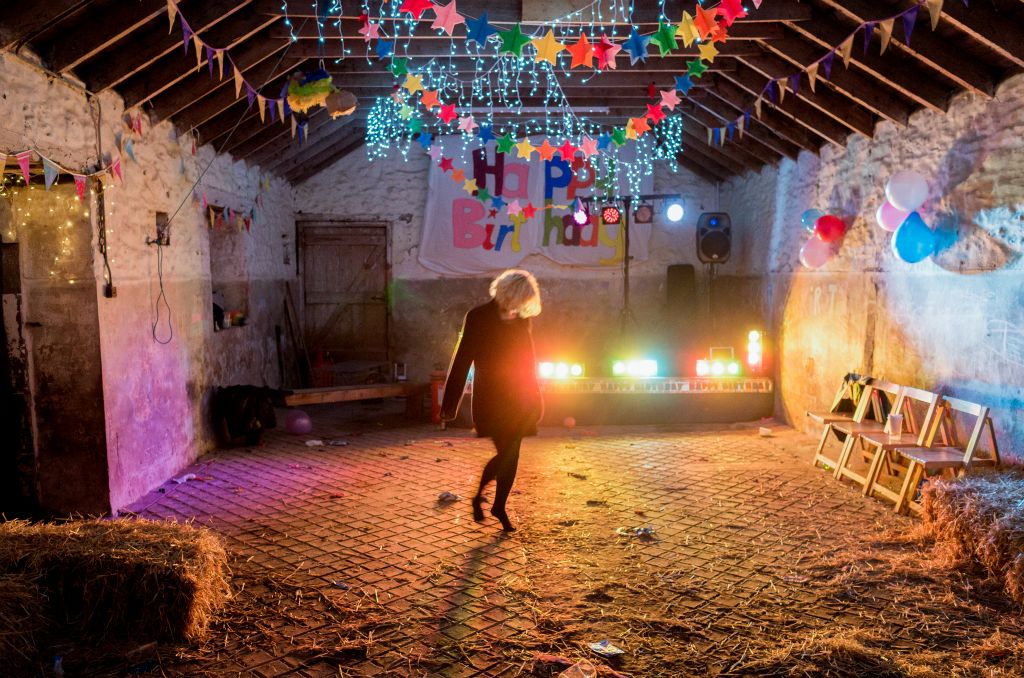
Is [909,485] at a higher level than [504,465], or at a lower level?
lower

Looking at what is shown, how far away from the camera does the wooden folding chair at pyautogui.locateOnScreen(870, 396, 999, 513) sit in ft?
16.0

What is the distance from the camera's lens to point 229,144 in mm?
7547

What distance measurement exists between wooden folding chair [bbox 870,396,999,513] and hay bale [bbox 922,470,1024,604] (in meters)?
0.28

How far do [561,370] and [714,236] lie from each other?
2894 mm

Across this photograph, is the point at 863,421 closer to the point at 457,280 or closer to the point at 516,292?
the point at 516,292

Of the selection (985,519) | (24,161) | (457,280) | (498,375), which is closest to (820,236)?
(985,519)

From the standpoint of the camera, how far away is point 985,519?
4.03m

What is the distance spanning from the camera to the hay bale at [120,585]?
3.27 m

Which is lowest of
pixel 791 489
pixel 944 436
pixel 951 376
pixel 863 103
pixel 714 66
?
pixel 791 489

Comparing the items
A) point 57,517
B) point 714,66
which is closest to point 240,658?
point 57,517

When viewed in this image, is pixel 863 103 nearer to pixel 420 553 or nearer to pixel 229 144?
pixel 420 553

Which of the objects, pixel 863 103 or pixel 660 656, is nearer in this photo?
pixel 660 656

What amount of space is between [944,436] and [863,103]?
107 inches

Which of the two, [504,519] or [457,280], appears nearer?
[504,519]
